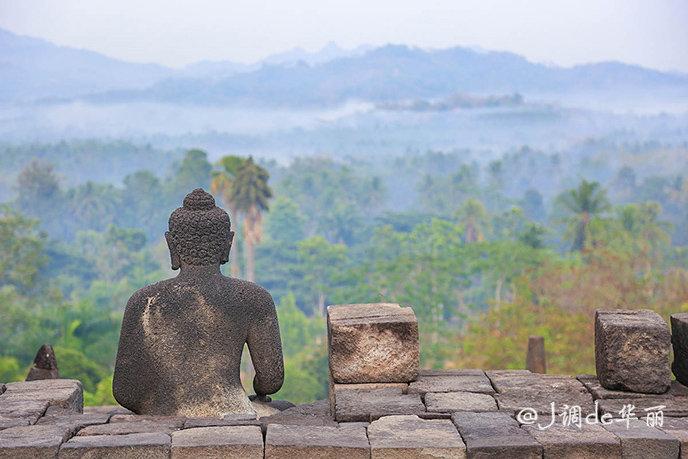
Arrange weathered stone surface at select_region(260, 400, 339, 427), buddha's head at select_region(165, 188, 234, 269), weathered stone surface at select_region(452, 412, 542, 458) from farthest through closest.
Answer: buddha's head at select_region(165, 188, 234, 269), weathered stone surface at select_region(260, 400, 339, 427), weathered stone surface at select_region(452, 412, 542, 458)

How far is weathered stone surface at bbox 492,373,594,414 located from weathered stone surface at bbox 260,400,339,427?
0.96 metres

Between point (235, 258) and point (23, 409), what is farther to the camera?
point (235, 258)

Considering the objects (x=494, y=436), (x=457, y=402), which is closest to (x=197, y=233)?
(x=457, y=402)

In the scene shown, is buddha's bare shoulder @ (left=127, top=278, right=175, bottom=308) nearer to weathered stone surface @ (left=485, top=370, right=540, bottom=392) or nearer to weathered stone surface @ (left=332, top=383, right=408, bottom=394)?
weathered stone surface @ (left=332, top=383, right=408, bottom=394)

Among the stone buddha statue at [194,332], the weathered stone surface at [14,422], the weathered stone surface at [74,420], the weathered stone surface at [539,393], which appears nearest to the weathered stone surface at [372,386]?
the stone buddha statue at [194,332]

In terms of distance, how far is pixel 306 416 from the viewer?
6.45 metres

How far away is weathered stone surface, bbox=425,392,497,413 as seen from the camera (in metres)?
6.08

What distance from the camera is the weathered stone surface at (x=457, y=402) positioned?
6082 mm

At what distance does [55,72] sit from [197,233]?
11381 centimetres

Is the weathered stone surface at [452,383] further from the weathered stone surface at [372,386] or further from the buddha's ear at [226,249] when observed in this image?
the buddha's ear at [226,249]

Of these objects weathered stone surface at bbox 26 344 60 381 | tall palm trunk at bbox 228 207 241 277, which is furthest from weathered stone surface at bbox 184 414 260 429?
tall palm trunk at bbox 228 207 241 277

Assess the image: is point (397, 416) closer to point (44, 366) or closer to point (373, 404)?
point (373, 404)

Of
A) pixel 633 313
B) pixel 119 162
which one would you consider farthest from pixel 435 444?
pixel 119 162

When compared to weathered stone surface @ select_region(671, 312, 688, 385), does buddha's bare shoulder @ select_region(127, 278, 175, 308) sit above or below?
above
